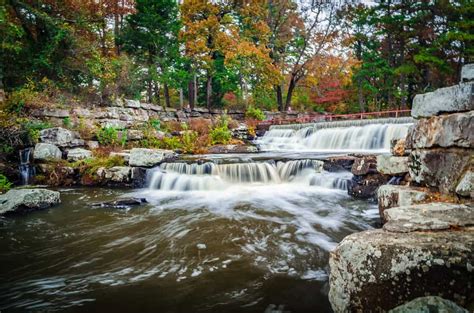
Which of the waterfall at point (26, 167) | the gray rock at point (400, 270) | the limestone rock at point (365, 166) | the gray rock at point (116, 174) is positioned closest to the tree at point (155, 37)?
the waterfall at point (26, 167)

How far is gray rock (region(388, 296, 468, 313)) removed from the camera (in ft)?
5.65

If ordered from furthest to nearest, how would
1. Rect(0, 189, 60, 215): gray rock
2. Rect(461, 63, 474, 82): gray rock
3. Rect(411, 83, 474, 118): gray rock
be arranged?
Rect(0, 189, 60, 215): gray rock, Rect(461, 63, 474, 82): gray rock, Rect(411, 83, 474, 118): gray rock

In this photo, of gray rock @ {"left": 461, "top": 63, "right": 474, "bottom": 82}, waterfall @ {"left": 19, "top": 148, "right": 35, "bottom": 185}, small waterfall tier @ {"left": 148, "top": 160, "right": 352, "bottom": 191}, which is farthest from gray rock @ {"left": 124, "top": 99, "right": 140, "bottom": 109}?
gray rock @ {"left": 461, "top": 63, "right": 474, "bottom": 82}

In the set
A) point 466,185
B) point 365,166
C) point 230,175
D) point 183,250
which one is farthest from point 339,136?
point 183,250

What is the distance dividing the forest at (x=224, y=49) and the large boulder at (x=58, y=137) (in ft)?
7.53

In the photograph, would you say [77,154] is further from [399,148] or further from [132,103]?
[399,148]

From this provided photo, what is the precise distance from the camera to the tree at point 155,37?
57.5 feet

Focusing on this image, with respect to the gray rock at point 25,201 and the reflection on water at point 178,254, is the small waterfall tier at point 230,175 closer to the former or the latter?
the reflection on water at point 178,254

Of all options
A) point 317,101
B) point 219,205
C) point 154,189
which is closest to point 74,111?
point 154,189

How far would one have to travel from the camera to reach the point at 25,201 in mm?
6113

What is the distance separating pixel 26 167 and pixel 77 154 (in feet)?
5.39

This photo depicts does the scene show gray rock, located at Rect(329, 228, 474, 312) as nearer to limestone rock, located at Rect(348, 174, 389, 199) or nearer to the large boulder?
limestone rock, located at Rect(348, 174, 389, 199)

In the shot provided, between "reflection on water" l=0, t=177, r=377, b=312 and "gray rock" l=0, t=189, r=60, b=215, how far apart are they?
32 centimetres

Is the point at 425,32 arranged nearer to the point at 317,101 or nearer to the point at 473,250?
the point at 317,101
